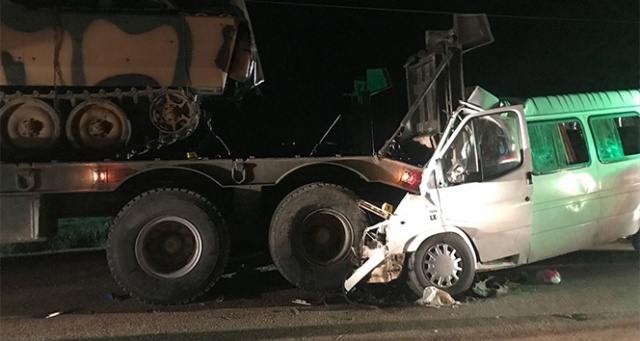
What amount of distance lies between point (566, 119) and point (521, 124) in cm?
96

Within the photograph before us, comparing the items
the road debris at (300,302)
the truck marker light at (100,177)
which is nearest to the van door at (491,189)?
the road debris at (300,302)

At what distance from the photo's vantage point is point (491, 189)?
636 centimetres

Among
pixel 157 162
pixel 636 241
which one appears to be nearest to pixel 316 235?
pixel 157 162

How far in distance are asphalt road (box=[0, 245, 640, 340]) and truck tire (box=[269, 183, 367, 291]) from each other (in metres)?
0.30

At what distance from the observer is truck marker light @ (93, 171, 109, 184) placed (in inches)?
248

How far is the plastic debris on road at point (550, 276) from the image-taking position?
6898 millimetres

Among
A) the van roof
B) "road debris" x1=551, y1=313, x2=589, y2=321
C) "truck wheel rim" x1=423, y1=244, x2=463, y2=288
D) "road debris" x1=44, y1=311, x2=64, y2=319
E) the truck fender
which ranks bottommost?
"road debris" x1=551, y1=313, x2=589, y2=321

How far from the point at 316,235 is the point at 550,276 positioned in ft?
10.1

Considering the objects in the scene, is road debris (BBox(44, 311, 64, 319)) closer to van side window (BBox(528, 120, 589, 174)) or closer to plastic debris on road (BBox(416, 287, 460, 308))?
plastic debris on road (BBox(416, 287, 460, 308))

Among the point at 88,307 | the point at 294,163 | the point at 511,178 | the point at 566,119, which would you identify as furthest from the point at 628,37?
the point at 88,307

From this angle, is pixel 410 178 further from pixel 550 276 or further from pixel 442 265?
pixel 550 276

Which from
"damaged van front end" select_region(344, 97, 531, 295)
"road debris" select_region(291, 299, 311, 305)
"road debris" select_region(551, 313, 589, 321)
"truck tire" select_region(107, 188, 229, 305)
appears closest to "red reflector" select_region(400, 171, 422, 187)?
"damaged van front end" select_region(344, 97, 531, 295)

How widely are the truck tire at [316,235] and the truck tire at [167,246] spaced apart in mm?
730

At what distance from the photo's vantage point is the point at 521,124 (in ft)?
21.0
